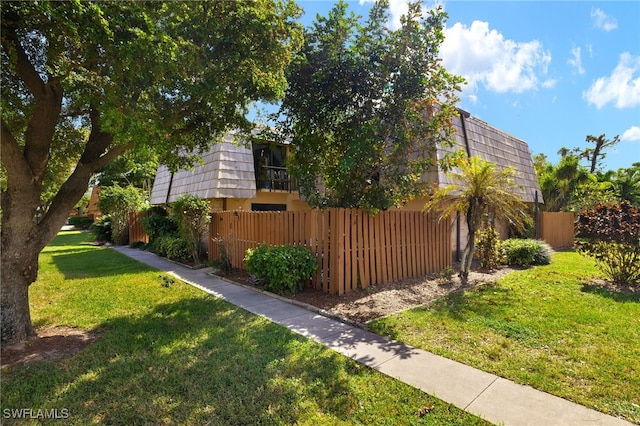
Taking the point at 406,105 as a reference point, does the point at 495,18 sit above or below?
above

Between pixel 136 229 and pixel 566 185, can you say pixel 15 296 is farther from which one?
Answer: pixel 566 185

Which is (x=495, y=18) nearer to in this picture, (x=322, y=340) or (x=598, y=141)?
(x=322, y=340)

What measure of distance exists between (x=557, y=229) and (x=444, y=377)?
16.8m

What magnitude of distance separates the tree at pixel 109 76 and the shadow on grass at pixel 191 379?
5.15 ft

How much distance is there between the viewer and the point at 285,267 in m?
6.84

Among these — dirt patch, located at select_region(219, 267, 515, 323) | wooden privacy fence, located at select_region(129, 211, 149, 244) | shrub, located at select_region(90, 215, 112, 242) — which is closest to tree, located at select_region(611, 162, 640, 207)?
dirt patch, located at select_region(219, 267, 515, 323)

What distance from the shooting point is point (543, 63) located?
31.4 feet

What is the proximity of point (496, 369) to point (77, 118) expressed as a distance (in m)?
8.19

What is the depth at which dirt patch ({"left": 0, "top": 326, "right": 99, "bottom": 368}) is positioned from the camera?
405 cm

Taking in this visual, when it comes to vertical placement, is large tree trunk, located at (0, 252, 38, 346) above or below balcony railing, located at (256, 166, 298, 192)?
below

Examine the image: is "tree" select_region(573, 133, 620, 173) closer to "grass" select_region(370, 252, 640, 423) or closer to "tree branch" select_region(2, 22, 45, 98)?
"grass" select_region(370, 252, 640, 423)

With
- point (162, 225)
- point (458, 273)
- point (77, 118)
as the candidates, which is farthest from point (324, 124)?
point (162, 225)

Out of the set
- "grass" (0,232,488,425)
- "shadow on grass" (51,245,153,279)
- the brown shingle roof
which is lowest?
"grass" (0,232,488,425)

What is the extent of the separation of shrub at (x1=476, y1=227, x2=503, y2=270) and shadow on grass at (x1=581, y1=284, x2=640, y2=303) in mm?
2499
